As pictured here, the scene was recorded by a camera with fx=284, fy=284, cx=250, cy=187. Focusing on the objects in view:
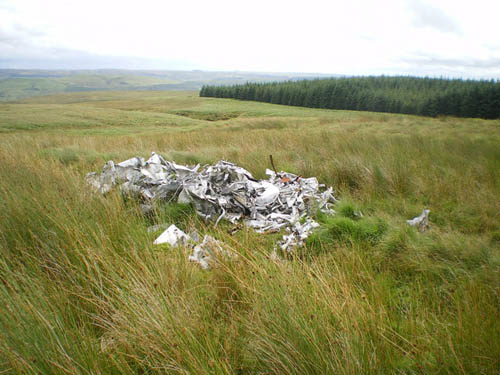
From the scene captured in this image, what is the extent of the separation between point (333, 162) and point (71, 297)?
5687mm

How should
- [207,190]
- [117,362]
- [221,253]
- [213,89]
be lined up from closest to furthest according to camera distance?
1. [117,362]
2. [221,253]
3. [207,190]
4. [213,89]

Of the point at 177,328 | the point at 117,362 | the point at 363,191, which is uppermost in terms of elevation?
the point at 177,328

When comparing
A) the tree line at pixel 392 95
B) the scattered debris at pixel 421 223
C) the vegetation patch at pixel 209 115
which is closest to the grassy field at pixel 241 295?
the scattered debris at pixel 421 223

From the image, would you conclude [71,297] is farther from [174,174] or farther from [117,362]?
[174,174]

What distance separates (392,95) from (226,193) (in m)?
68.2

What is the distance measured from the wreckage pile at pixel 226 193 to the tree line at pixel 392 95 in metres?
60.2

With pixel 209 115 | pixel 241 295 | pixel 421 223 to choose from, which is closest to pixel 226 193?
pixel 241 295

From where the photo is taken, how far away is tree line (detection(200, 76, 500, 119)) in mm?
50406

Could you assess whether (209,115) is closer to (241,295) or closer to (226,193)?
(226,193)

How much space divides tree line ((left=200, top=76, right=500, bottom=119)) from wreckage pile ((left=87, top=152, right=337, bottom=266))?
6016cm

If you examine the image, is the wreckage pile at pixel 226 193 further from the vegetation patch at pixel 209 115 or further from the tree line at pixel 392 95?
the tree line at pixel 392 95

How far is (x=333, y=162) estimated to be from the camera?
652cm

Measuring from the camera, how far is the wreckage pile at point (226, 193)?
13.7 ft

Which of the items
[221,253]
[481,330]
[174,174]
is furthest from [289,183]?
[481,330]
